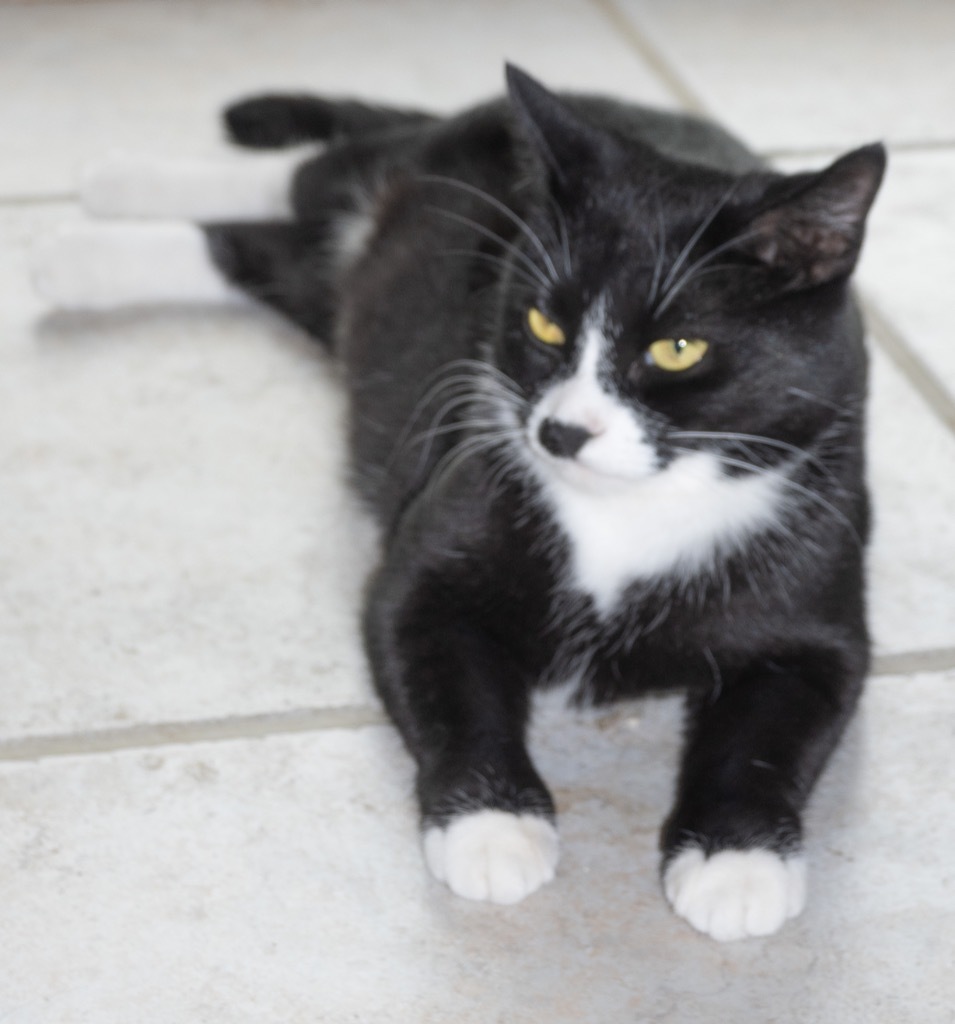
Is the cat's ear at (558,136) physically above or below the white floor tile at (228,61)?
above

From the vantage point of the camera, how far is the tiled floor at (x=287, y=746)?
1471 mm

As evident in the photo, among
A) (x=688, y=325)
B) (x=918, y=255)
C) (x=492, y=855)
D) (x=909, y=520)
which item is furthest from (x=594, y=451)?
(x=918, y=255)

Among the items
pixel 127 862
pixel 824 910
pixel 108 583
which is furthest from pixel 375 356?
pixel 824 910

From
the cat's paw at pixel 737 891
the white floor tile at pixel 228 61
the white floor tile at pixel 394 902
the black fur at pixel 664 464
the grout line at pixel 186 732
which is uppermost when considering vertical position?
the black fur at pixel 664 464

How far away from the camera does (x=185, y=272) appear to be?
102 inches

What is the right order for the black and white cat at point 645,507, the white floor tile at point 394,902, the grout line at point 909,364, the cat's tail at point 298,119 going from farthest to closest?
the cat's tail at point 298,119
the grout line at point 909,364
the black and white cat at point 645,507
the white floor tile at point 394,902

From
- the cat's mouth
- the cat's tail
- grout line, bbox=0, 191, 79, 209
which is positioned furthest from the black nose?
grout line, bbox=0, 191, 79, 209

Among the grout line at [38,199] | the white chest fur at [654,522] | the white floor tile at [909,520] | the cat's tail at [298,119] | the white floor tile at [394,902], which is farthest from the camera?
the grout line at [38,199]

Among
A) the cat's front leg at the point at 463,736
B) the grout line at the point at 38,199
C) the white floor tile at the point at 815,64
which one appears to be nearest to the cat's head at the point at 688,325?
the cat's front leg at the point at 463,736

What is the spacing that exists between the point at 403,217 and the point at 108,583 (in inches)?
30.4

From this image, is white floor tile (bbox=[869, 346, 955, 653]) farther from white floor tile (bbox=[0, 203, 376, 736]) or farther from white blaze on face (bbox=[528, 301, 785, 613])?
white floor tile (bbox=[0, 203, 376, 736])

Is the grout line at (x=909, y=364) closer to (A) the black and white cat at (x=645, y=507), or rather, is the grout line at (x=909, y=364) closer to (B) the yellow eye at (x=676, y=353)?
(A) the black and white cat at (x=645, y=507)

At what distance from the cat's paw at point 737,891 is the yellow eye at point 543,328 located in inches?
21.8

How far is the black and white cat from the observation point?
1556 millimetres
